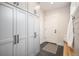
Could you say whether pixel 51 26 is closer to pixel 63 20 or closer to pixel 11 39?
pixel 63 20

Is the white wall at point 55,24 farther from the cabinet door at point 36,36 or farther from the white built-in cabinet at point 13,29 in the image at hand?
the white built-in cabinet at point 13,29

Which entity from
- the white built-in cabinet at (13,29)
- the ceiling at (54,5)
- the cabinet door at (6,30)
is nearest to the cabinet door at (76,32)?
the ceiling at (54,5)

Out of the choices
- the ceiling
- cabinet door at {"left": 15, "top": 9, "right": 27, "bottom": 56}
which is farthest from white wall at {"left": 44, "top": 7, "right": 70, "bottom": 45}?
cabinet door at {"left": 15, "top": 9, "right": 27, "bottom": 56}

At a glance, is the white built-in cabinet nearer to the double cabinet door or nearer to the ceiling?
the double cabinet door

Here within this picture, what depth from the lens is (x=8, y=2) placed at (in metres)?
1.00

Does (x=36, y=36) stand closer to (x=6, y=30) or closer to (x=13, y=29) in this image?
(x=13, y=29)

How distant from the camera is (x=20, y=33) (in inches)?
50.0

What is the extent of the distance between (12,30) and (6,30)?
0.36ft

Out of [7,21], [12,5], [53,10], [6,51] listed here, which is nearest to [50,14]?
[53,10]

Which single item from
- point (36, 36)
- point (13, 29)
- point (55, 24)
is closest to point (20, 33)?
point (13, 29)

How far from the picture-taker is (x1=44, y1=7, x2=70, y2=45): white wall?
1539 mm

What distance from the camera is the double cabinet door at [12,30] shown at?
946 millimetres

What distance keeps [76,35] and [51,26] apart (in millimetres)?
665

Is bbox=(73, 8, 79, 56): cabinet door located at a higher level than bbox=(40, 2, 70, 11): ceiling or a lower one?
lower
